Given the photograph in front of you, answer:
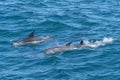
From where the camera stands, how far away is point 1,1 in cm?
5322

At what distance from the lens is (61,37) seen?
38.7m

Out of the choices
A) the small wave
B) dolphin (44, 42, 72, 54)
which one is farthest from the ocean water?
dolphin (44, 42, 72, 54)

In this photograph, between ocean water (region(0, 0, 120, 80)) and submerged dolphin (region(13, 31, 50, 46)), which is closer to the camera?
ocean water (region(0, 0, 120, 80))

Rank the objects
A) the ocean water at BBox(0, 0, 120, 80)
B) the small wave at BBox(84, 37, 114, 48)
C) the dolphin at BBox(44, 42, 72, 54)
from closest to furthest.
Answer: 1. the ocean water at BBox(0, 0, 120, 80)
2. the dolphin at BBox(44, 42, 72, 54)
3. the small wave at BBox(84, 37, 114, 48)

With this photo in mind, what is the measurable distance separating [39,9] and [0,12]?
474cm

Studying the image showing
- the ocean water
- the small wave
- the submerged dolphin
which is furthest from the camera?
the submerged dolphin

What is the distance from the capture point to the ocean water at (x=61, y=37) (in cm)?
3106

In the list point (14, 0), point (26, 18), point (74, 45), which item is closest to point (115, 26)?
point (74, 45)

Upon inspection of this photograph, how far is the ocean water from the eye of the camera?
1223 inches

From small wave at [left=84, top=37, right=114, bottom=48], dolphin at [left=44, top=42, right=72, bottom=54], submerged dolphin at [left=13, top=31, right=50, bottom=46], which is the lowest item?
dolphin at [left=44, top=42, right=72, bottom=54]

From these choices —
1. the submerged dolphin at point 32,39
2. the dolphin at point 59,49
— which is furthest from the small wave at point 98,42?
the submerged dolphin at point 32,39

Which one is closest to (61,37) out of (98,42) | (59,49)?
(59,49)

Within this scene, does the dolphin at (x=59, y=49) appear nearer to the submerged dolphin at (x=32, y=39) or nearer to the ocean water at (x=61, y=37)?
the ocean water at (x=61, y=37)

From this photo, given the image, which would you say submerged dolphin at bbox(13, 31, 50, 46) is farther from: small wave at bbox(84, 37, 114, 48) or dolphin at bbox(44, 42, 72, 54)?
small wave at bbox(84, 37, 114, 48)
